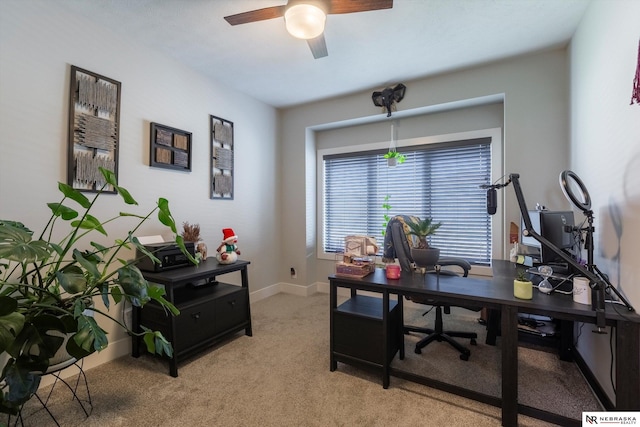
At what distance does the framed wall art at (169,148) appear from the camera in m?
2.57

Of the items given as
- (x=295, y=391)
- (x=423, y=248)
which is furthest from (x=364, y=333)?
(x=423, y=248)

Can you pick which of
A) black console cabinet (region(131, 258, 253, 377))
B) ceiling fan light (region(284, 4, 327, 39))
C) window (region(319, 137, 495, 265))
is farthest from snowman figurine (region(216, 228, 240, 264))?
ceiling fan light (region(284, 4, 327, 39))

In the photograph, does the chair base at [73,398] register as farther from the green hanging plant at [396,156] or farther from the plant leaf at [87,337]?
the green hanging plant at [396,156]

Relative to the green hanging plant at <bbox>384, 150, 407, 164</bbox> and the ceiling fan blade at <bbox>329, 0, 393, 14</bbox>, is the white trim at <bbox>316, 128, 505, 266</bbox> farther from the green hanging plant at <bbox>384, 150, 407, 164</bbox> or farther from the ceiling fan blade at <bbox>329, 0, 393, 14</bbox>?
the ceiling fan blade at <bbox>329, 0, 393, 14</bbox>

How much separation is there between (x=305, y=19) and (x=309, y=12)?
4 centimetres

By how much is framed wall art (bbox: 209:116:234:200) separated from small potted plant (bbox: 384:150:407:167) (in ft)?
6.27

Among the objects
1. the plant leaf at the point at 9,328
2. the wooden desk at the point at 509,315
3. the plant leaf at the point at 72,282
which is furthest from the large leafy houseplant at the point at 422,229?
the plant leaf at the point at 9,328

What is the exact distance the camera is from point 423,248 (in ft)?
6.90

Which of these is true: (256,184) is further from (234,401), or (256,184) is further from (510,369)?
(510,369)

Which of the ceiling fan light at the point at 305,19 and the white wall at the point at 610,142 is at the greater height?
the ceiling fan light at the point at 305,19

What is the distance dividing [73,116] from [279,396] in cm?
243

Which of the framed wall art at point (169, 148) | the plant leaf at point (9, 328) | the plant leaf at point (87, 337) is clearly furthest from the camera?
the framed wall art at point (169, 148)

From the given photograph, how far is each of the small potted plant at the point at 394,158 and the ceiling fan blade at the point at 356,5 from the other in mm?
1975

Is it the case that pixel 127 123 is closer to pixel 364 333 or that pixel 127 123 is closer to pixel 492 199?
pixel 364 333
